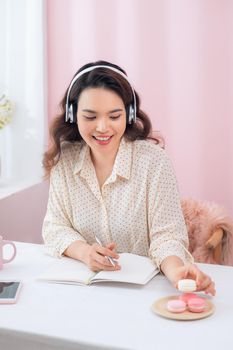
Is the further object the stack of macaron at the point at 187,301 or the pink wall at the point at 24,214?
the pink wall at the point at 24,214

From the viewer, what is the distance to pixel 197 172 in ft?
9.17

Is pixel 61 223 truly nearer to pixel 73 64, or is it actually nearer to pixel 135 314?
pixel 135 314

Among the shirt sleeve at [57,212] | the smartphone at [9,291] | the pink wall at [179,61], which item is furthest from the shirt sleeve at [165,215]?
the pink wall at [179,61]

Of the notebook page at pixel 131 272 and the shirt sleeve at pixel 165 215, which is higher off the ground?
the shirt sleeve at pixel 165 215

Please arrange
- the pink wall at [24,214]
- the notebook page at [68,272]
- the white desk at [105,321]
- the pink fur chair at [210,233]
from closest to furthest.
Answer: the white desk at [105,321]
the notebook page at [68,272]
the pink fur chair at [210,233]
the pink wall at [24,214]

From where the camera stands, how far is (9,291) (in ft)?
5.14

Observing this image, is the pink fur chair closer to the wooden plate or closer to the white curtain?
the wooden plate

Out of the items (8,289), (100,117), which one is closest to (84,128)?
(100,117)

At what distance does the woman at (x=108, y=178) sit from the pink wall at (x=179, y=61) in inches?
30.6

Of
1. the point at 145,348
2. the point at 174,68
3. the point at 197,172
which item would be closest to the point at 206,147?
the point at 197,172

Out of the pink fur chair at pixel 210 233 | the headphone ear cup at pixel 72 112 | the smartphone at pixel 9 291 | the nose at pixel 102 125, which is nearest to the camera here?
the smartphone at pixel 9 291

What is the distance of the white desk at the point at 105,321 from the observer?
1.29 meters

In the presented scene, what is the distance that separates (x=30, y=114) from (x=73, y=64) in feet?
1.02

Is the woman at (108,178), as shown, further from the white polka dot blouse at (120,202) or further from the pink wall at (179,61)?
the pink wall at (179,61)
